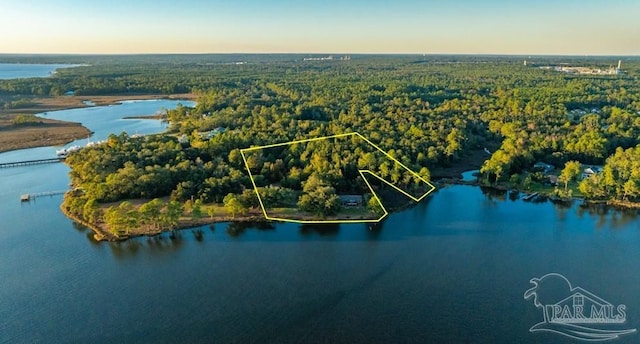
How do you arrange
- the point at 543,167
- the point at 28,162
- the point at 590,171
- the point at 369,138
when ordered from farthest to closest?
the point at 369,138 < the point at 28,162 < the point at 543,167 < the point at 590,171

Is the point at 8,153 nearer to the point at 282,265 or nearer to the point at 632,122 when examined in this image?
the point at 282,265

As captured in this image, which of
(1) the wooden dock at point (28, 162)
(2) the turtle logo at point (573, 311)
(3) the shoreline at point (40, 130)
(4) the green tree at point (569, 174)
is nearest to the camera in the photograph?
(2) the turtle logo at point (573, 311)

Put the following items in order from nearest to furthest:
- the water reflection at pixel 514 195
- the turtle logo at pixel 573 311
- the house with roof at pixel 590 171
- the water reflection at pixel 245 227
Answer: the turtle logo at pixel 573 311 < the water reflection at pixel 245 227 < the water reflection at pixel 514 195 < the house with roof at pixel 590 171

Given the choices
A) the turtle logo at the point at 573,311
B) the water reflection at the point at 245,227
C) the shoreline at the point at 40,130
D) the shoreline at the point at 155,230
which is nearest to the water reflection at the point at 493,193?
the turtle logo at the point at 573,311

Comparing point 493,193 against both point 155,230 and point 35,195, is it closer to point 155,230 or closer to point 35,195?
point 155,230

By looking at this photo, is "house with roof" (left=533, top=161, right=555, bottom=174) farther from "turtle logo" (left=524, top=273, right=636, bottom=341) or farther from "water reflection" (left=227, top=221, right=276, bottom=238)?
"water reflection" (left=227, top=221, right=276, bottom=238)

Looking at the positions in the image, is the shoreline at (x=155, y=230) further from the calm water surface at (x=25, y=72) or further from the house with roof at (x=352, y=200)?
the calm water surface at (x=25, y=72)

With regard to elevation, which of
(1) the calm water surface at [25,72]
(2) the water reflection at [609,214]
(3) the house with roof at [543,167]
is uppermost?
(1) the calm water surface at [25,72]

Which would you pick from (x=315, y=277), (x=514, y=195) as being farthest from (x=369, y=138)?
(x=315, y=277)

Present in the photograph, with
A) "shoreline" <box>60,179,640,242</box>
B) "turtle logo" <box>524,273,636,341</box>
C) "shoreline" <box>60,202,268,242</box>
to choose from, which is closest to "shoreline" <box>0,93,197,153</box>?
"shoreline" <box>60,179,640,242</box>
